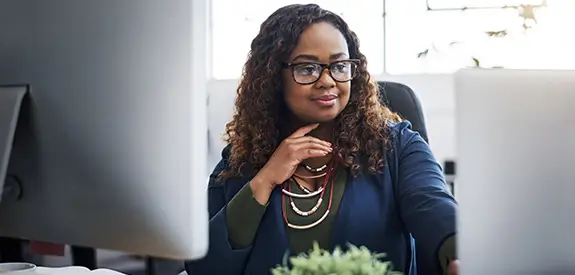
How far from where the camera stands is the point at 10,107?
27.3 inches

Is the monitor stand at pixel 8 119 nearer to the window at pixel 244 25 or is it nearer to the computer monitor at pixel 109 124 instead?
the computer monitor at pixel 109 124

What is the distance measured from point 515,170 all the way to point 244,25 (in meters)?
2.76

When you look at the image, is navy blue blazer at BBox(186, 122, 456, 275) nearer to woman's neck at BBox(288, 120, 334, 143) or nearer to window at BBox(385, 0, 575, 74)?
woman's neck at BBox(288, 120, 334, 143)

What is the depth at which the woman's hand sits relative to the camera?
1.46 m

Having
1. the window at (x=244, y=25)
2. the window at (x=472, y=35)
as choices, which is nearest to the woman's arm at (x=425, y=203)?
the window at (x=472, y=35)

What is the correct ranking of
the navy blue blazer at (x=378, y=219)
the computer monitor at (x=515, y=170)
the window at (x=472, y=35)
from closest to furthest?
1. the computer monitor at (x=515, y=170)
2. the navy blue blazer at (x=378, y=219)
3. the window at (x=472, y=35)

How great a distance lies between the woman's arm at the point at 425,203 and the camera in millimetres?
1168

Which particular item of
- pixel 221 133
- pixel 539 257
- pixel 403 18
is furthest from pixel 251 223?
pixel 403 18

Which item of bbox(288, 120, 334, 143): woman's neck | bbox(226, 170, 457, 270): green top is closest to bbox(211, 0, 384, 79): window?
bbox(288, 120, 334, 143): woman's neck

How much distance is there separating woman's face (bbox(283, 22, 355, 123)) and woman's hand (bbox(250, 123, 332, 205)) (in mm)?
75

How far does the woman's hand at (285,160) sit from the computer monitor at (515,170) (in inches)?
29.6

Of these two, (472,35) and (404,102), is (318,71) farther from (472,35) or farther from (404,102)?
(472,35)

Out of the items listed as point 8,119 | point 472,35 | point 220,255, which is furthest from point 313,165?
point 472,35

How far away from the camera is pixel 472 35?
10.3ft
